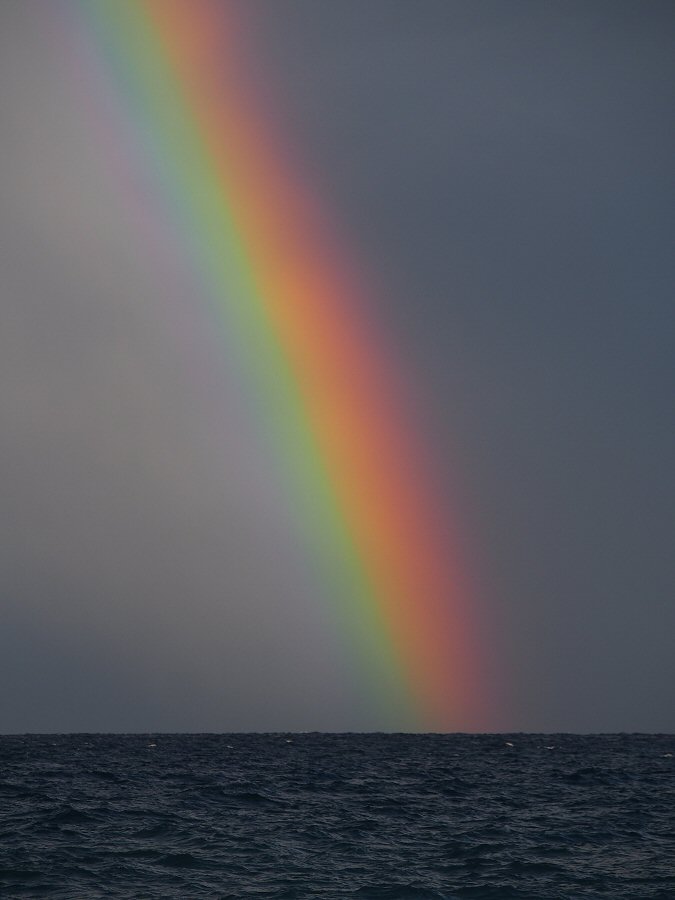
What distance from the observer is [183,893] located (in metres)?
21.9

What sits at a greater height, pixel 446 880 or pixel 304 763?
pixel 304 763

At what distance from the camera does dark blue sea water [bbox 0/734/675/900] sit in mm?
23078

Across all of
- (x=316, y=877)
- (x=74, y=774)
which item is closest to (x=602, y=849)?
(x=316, y=877)

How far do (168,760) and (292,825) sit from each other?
45433mm

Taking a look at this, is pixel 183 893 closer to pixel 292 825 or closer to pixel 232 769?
pixel 292 825

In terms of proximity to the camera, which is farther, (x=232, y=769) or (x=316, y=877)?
(x=232, y=769)

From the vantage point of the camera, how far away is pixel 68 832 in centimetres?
3023

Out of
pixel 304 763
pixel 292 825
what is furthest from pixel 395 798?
pixel 304 763

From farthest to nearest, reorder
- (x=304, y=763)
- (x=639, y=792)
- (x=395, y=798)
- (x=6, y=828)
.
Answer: (x=304, y=763)
(x=639, y=792)
(x=395, y=798)
(x=6, y=828)

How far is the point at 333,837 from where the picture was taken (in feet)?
99.9

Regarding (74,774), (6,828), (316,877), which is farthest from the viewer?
(74,774)

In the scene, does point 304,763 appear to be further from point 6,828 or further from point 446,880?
point 446,880

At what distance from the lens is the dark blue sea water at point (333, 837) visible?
75.7ft

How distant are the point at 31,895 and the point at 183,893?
333 cm
